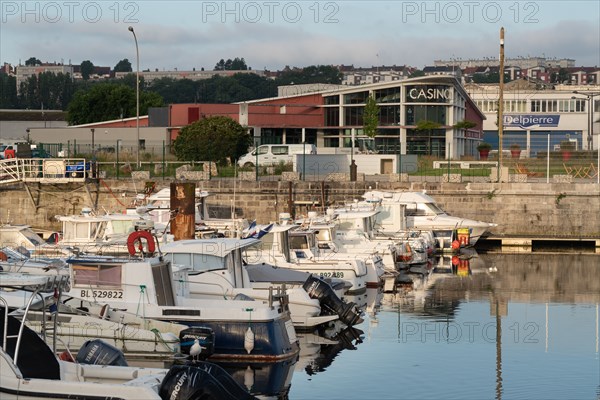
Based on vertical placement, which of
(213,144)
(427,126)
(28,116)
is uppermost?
(28,116)

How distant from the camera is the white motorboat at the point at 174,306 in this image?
20.1 m

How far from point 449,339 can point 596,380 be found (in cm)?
448

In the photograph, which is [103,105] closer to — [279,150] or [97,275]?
[279,150]

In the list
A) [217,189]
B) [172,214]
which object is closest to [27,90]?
[217,189]

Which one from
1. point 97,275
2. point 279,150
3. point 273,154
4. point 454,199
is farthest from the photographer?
point 279,150

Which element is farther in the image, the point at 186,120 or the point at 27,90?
the point at 27,90

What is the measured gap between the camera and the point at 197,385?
600 inches

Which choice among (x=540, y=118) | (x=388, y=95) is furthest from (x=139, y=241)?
(x=540, y=118)

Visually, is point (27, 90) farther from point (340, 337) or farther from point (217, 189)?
point (340, 337)

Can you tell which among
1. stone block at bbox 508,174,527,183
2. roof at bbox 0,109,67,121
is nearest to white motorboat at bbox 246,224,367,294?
stone block at bbox 508,174,527,183

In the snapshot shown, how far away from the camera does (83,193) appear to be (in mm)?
44094

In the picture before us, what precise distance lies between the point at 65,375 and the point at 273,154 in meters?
42.3

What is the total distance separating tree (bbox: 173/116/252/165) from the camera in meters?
58.0

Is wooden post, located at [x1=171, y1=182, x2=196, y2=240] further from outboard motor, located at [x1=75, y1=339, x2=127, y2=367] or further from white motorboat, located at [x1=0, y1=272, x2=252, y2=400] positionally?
white motorboat, located at [x1=0, y1=272, x2=252, y2=400]
